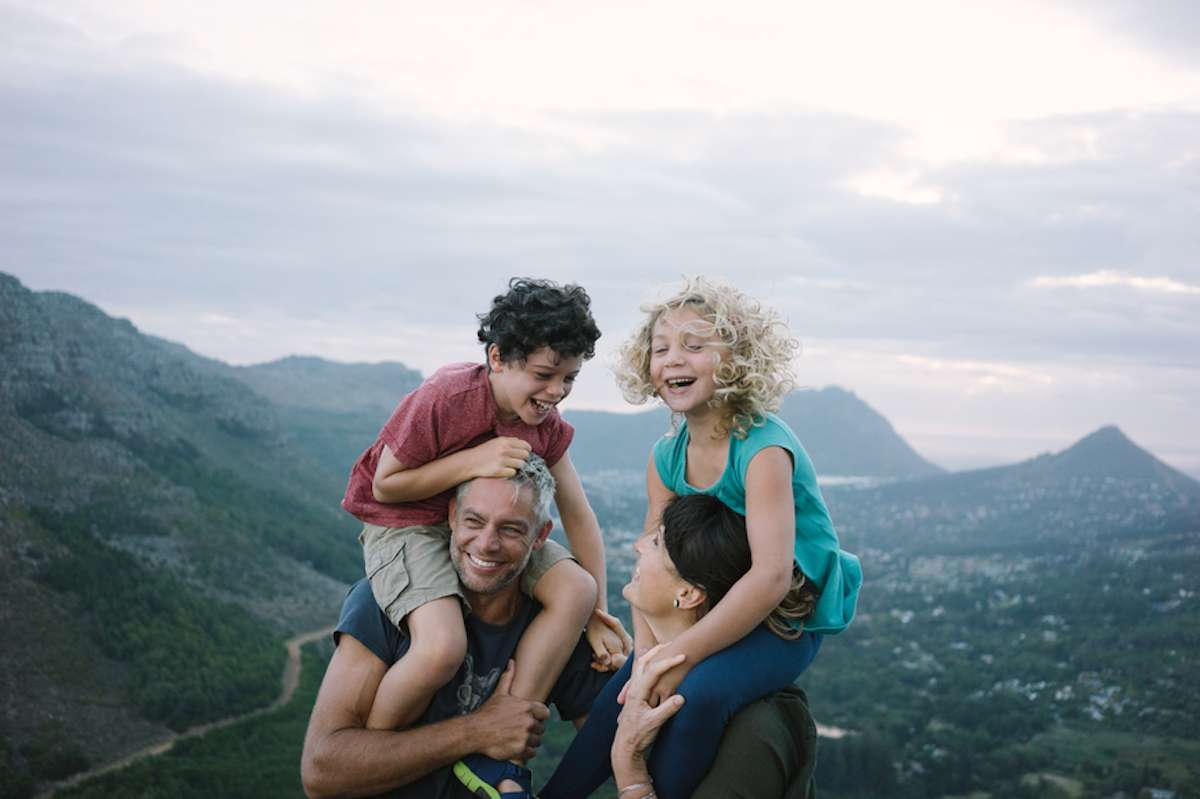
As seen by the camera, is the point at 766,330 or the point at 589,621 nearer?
the point at 766,330

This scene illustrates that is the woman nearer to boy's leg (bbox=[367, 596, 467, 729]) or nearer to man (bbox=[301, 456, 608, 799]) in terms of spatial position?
man (bbox=[301, 456, 608, 799])

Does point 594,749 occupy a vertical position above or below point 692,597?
below

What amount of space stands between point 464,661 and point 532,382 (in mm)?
1507

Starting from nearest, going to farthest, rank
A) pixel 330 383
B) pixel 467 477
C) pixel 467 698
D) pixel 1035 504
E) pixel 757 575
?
pixel 757 575 → pixel 467 477 → pixel 467 698 → pixel 1035 504 → pixel 330 383

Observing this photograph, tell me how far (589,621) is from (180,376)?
9695 centimetres

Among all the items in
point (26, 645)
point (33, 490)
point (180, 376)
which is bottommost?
point (26, 645)

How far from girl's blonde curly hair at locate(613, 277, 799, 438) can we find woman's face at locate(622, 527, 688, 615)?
66cm

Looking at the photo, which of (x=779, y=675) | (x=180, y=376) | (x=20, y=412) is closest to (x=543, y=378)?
(x=779, y=675)

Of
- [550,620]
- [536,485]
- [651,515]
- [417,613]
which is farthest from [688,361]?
[417,613]

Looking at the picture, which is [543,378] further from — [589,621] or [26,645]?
[26,645]

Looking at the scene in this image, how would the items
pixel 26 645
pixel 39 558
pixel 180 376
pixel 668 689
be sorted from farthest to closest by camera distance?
pixel 180 376, pixel 39 558, pixel 26 645, pixel 668 689

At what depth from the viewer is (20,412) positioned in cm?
6825

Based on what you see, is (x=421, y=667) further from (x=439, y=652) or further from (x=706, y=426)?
(x=706, y=426)

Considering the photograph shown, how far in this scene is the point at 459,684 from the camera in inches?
203
